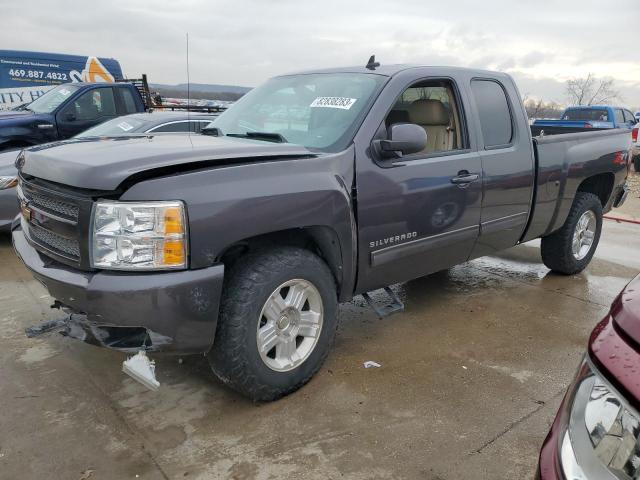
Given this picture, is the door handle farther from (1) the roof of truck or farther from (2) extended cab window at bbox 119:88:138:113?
(2) extended cab window at bbox 119:88:138:113

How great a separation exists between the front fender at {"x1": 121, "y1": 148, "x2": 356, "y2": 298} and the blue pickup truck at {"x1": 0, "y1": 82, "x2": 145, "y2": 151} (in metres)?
7.06

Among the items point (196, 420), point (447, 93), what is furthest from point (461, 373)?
point (447, 93)

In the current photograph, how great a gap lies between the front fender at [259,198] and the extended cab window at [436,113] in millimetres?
959

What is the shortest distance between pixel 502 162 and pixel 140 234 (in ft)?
9.33

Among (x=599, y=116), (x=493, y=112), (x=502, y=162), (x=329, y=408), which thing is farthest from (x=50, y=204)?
(x=599, y=116)

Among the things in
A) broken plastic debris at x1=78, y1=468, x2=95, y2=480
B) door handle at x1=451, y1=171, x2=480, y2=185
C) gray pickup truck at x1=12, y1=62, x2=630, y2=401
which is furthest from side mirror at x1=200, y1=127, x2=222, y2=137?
broken plastic debris at x1=78, y1=468, x2=95, y2=480

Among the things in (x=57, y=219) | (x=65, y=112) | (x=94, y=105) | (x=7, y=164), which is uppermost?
(x=94, y=105)

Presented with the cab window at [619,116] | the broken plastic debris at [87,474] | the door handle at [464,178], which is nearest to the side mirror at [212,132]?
the door handle at [464,178]

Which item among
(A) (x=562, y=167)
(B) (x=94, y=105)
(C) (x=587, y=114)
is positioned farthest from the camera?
(C) (x=587, y=114)

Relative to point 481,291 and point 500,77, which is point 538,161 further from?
point 481,291

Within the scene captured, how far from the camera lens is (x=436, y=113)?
3.99 meters

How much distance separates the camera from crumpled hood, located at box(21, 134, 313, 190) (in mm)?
2332

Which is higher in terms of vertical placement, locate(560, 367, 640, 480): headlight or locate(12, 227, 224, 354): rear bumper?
locate(560, 367, 640, 480): headlight

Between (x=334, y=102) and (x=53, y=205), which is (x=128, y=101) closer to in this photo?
(x=334, y=102)
